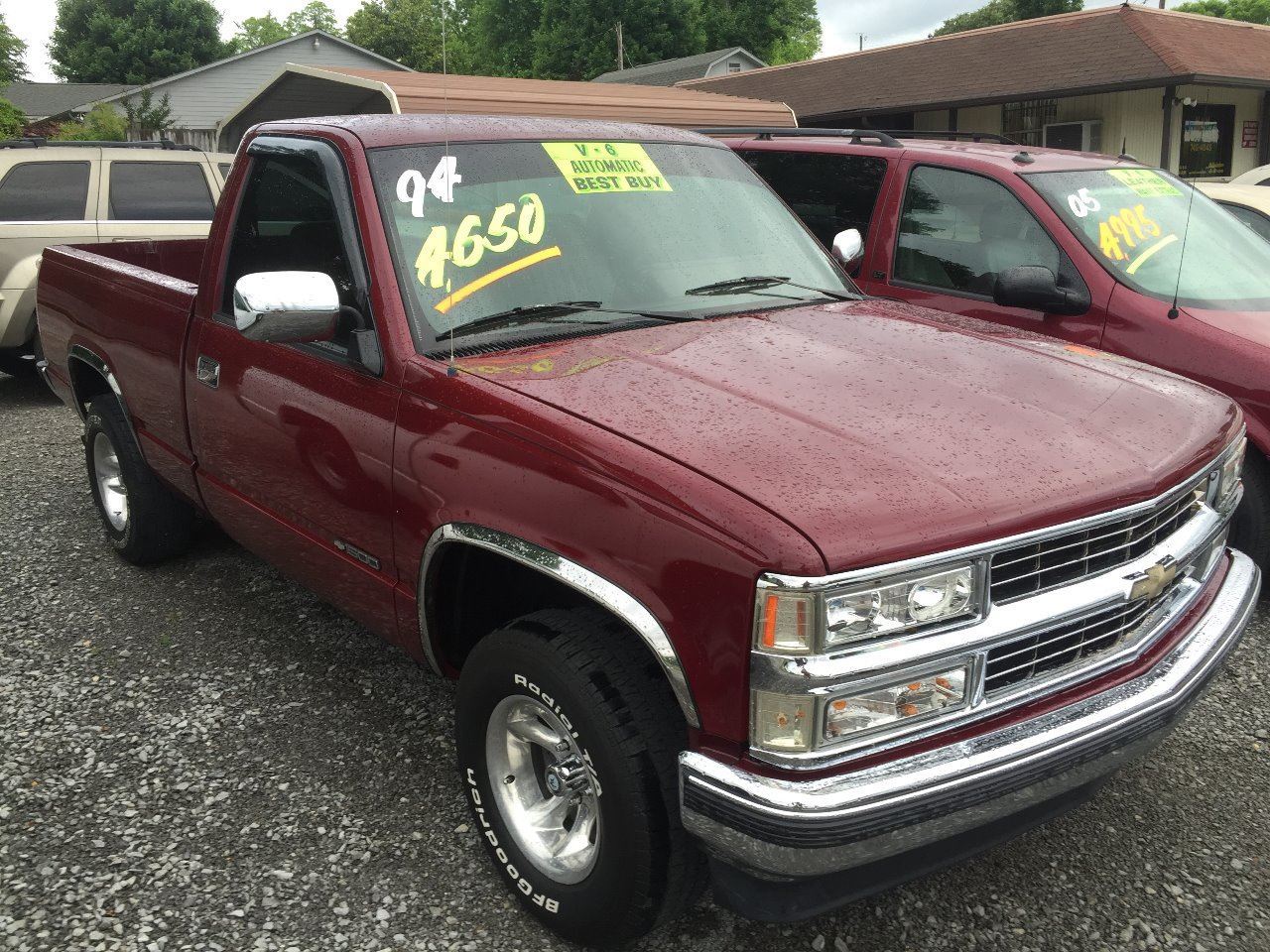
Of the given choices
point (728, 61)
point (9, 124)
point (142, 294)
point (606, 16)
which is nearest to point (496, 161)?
point (142, 294)

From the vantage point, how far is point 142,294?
4254 mm

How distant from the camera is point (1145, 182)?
5.42 meters

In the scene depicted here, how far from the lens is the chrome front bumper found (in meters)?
2.05

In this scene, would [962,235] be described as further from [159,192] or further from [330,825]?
[159,192]

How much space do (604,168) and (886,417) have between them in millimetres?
1436

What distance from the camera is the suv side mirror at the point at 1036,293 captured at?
4.66 m

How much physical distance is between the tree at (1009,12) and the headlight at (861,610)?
38.9 m

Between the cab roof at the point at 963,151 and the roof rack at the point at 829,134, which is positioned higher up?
the roof rack at the point at 829,134

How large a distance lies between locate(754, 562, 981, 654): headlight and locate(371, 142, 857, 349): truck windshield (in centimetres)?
125

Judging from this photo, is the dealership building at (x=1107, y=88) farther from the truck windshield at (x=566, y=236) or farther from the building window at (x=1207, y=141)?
the truck windshield at (x=566, y=236)

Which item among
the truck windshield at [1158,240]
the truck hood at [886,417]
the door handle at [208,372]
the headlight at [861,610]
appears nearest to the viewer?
the headlight at [861,610]

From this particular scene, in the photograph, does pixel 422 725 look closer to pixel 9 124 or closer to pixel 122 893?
pixel 122 893

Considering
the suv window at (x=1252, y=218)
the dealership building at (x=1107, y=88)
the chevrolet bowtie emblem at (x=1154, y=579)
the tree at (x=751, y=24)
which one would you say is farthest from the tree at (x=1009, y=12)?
the chevrolet bowtie emblem at (x=1154, y=579)

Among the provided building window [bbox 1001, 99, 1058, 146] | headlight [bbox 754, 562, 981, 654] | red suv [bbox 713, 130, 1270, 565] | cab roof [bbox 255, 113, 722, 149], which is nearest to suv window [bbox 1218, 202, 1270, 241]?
red suv [bbox 713, 130, 1270, 565]
